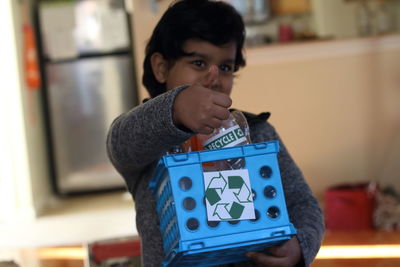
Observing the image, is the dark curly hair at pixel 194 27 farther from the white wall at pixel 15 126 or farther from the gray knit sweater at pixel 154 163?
the white wall at pixel 15 126

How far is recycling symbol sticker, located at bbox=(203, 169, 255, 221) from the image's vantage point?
776 mm

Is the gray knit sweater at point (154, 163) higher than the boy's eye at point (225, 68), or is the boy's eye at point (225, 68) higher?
the boy's eye at point (225, 68)

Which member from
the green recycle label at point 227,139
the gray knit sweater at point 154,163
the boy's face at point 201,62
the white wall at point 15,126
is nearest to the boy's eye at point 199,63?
the boy's face at point 201,62

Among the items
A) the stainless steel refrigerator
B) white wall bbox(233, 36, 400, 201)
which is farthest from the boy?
the stainless steel refrigerator

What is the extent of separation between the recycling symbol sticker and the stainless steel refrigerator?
3.73 m

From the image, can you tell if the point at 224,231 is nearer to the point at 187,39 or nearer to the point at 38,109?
the point at 187,39

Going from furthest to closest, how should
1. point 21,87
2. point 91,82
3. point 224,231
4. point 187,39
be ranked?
point 91,82
point 21,87
point 187,39
point 224,231

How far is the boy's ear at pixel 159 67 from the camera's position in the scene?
1143 millimetres

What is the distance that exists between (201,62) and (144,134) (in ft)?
0.92

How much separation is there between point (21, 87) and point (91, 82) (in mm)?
619

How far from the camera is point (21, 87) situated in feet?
13.1

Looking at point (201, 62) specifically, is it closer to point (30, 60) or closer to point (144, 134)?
point (144, 134)

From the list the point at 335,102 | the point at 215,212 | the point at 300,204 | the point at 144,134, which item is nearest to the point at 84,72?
the point at 335,102

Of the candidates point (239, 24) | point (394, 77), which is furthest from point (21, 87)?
point (239, 24)
